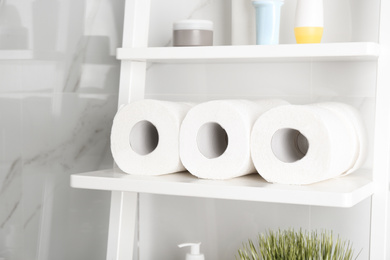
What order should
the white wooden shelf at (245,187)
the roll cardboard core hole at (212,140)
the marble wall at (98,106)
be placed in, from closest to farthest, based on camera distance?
the white wooden shelf at (245,187) → the roll cardboard core hole at (212,140) → the marble wall at (98,106)

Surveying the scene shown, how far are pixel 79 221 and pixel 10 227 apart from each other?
15 cm

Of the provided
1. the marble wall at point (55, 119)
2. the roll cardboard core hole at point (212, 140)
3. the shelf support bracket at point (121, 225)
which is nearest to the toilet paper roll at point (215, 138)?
the roll cardboard core hole at point (212, 140)

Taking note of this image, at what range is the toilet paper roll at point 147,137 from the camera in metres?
1.04

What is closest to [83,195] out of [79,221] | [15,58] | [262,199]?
[79,221]

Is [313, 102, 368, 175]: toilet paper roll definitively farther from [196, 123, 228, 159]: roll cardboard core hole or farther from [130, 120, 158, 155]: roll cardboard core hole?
[130, 120, 158, 155]: roll cardboard core hole

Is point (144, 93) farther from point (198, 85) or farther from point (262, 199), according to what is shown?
point (262, 199)

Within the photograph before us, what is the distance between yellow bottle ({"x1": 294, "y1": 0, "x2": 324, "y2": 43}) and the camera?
104cm

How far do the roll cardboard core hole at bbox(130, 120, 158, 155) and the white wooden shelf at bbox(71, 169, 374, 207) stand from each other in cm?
5

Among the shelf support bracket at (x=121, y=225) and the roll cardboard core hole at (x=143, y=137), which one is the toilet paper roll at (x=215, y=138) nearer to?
the roll cardboard core hole at (x=143, y=137)

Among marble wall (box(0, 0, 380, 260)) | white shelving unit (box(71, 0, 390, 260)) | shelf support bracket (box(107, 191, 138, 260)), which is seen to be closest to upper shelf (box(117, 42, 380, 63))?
white shelving unit (box(71, 0, 390, 260))

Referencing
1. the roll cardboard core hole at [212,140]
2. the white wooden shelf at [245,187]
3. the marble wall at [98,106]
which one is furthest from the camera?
the marble wall at [98,106]

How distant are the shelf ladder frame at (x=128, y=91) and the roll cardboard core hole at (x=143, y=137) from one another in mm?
88

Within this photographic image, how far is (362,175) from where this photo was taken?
3.56 feet

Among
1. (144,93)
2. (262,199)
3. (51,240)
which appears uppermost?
(144,93)
